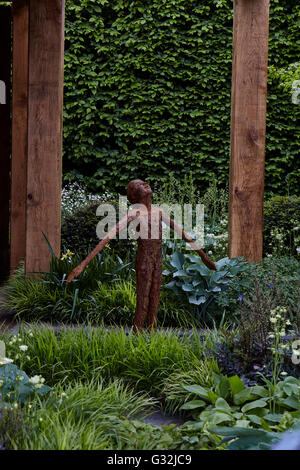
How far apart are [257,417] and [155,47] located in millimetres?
6348

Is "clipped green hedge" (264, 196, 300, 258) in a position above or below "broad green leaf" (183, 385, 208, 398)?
above

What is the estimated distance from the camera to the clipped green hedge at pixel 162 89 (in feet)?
24.2

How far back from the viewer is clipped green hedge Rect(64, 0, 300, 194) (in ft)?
24.2

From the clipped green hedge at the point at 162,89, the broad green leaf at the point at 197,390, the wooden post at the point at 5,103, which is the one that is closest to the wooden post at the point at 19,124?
the wooden post at the point at 5,103

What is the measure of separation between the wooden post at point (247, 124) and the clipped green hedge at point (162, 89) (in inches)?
125

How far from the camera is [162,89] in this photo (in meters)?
7.43

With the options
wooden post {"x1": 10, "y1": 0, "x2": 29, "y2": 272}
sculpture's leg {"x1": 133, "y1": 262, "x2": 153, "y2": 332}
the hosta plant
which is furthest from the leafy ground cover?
wooden post {"x1": 10, "y1": 0, "x2": 29, "y2": 272}

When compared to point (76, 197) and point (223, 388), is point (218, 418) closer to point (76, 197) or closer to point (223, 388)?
point (223, 388)

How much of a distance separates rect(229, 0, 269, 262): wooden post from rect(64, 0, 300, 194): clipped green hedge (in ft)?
10.4

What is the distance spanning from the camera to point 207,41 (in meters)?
7.39

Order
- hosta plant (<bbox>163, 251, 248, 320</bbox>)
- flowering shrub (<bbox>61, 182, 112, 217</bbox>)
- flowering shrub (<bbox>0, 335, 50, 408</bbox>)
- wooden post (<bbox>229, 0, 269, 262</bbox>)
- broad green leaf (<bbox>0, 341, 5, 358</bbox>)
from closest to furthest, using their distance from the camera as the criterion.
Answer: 1. flowering shrub (<bbox>0, 335, 50, 408</bbox>)
2. broad green leaf (<bbox>0, 341, 5, 358</bbox>)
3. hosta plant (<bbox>163, 251, 248, 320</bbox>)
4. wooden post (<bbox>229, 0, 269, 262</bbox>)
5. flowering shrub (<bbox>61, 182, 112, 217</bbox>)

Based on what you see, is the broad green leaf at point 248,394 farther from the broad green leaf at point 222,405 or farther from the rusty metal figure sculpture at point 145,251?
the rusty metal figure sculpture at point 145,251

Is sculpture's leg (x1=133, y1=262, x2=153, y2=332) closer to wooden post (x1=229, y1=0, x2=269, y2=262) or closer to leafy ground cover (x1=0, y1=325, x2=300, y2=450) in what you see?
leafy ground cover (x1=0, y1=325, x2=300, y2=450)
